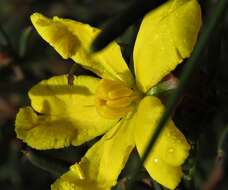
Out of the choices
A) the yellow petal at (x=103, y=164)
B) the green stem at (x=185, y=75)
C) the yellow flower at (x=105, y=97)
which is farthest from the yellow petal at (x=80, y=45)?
the green stem at (x=185, y=75)

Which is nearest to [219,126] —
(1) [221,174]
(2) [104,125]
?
(1) [221,174]

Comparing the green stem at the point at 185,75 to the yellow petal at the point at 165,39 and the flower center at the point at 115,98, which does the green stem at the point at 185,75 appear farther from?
the flower center at the point at 115,98

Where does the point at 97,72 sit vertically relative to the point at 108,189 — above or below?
above

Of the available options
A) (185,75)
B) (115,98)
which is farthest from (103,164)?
(185,75)

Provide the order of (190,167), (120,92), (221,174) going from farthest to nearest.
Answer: (221,174)
(120,92)
(190,167)

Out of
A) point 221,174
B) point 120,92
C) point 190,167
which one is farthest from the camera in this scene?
point 221,174

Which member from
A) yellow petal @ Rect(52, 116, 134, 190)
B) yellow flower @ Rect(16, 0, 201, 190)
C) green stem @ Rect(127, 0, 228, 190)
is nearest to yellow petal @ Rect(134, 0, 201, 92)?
yellow flower @ Rect(16, 0, 201, 190)

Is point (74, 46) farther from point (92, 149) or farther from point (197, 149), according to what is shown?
point (197, 149)
